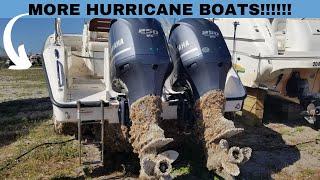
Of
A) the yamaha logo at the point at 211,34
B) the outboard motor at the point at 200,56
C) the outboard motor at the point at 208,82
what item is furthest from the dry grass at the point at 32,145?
the yamaha logo at the point at 211,34

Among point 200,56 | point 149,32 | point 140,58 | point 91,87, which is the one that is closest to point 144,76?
point 140,58

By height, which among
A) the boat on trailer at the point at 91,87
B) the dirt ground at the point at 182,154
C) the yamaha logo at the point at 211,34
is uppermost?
the yamaha logo at the point at 211,34

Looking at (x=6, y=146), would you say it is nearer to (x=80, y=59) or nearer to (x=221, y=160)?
(x=80, y=59)

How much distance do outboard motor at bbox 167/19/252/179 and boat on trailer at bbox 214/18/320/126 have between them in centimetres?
243

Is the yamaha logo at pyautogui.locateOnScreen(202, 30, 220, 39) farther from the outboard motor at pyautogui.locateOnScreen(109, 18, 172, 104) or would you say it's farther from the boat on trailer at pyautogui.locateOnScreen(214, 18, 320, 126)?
the boat on trailer at pyautogui.locateOnScreen(214, 18, 320, 126)

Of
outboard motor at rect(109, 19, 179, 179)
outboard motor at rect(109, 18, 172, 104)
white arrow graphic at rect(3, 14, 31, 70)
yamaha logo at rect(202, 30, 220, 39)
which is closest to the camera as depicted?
outboard motor at rect(109, 19, 179, 179)

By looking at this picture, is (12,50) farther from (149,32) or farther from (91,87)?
(149,32)

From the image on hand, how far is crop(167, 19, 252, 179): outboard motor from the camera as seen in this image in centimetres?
432

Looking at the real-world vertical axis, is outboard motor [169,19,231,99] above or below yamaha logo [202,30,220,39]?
below

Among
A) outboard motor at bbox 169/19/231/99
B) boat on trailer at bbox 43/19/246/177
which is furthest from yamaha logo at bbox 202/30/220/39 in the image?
boat on trailer at bbox 43/19/246/177

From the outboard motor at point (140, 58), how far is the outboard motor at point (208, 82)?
14.8 inches

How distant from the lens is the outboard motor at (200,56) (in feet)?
15.5

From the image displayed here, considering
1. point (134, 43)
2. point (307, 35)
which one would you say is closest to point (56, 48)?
point (134, 43)

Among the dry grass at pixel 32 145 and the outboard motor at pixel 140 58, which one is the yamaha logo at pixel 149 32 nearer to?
the outboard motor at pixel 140 58
